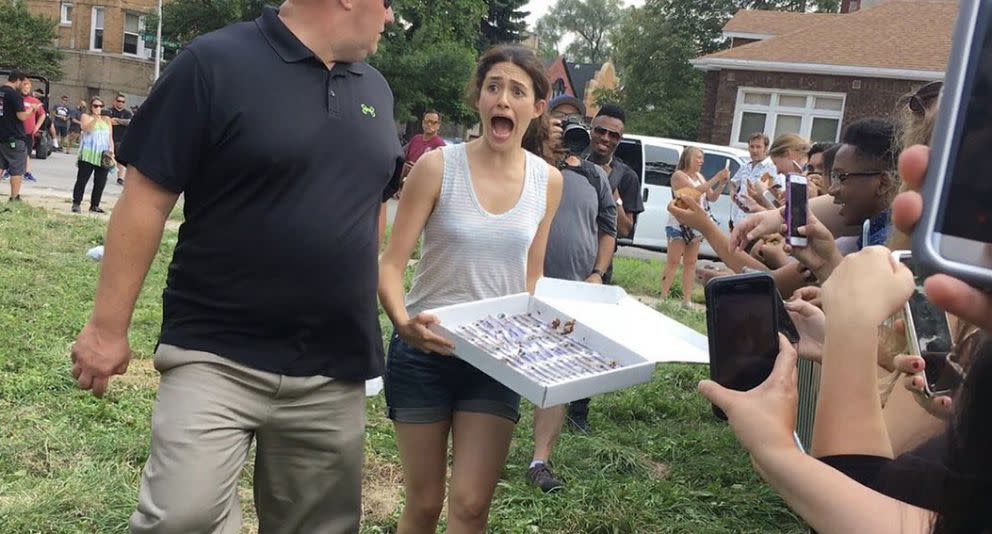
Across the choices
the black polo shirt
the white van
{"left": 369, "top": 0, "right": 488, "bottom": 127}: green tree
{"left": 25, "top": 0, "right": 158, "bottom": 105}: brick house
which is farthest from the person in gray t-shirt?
{"left": 25, "top": 0, "right": 158, "bottom": 105}: brick house

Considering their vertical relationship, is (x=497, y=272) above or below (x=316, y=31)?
below

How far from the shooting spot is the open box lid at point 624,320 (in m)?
2.81

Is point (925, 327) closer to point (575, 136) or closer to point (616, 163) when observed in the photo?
point (575, 136)

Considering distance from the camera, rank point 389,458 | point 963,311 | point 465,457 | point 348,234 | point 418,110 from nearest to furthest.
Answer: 1. point 963,311
2. point 348,234
3. point 465,457
4. point 389,458
5. point 418,110

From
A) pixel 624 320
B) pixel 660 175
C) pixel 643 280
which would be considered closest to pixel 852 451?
pixel 624 320

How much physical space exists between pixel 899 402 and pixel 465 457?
4.72 ft

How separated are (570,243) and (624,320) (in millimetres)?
1568

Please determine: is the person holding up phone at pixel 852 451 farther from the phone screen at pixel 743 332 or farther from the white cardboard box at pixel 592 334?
the white cardboard box at pixel 592 334

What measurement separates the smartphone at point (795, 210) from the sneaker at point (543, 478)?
1726mm

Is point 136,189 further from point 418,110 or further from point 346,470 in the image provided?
point 418,110

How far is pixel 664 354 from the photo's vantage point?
2.77 m

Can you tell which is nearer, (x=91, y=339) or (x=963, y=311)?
(x=963, y=311)

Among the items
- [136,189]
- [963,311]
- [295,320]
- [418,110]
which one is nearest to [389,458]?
[295,320]

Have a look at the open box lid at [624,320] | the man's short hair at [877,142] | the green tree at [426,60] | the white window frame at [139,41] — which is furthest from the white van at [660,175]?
the white window frame at [139,41]
